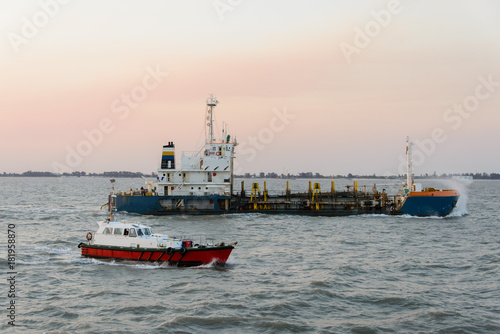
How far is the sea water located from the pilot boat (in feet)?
1.63

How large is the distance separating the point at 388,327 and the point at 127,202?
40339 mm

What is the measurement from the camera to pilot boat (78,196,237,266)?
2591cm

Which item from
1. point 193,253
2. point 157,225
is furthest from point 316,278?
point 157,225

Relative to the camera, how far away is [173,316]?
1873cm

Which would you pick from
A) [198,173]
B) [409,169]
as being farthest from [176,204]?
[409,169]

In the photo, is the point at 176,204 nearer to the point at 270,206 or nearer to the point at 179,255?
the point at 270,206

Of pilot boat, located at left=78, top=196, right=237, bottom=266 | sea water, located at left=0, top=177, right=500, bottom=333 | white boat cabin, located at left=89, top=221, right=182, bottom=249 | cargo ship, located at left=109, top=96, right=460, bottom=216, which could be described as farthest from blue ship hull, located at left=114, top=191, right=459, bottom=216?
pilot boat, located at left=78, top=196, right=237, bottom=266

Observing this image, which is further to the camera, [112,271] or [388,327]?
[112,271]

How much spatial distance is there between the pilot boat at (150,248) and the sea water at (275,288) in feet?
1.63

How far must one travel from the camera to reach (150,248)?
2611cm

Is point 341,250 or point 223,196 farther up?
point 223,196

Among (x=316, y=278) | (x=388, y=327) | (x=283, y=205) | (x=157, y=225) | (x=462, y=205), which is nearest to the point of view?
(x=388, y=327)

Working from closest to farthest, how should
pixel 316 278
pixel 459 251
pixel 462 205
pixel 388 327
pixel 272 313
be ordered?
pixel 388 327, pixel 272 313, pixel 316 278, pixel 459 251, pixel 462 205

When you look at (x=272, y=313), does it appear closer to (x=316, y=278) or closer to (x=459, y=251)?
(x=316, y=278)
